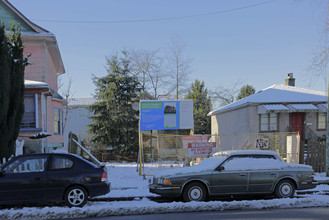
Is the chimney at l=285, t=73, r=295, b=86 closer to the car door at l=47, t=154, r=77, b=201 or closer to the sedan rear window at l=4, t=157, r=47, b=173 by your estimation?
the car door at l=47, t=154, r=77, b=201

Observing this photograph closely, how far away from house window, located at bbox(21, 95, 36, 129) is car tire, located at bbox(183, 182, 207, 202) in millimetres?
10450

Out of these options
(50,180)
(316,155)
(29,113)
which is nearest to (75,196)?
(50,180)

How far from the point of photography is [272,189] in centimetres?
825

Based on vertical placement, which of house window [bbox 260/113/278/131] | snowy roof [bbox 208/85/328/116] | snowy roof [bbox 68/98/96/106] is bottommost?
house window [bbox 260/113/278/131]

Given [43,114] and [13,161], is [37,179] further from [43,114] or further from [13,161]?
[43,114]

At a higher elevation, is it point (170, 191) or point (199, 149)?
point (199, 149)

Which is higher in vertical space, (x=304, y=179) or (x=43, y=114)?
(x=43, y=114)

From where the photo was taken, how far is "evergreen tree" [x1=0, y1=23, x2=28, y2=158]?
10.7 m

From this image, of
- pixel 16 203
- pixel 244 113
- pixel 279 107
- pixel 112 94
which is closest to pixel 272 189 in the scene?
pixel 16 203

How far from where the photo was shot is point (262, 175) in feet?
26.9

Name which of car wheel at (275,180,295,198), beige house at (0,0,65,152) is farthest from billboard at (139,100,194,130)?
car wheel at (275,180,295,198)

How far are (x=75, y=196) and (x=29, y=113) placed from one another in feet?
30.8

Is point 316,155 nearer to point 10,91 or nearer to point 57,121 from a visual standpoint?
point 10,91

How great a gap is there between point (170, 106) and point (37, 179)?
8918 mm
